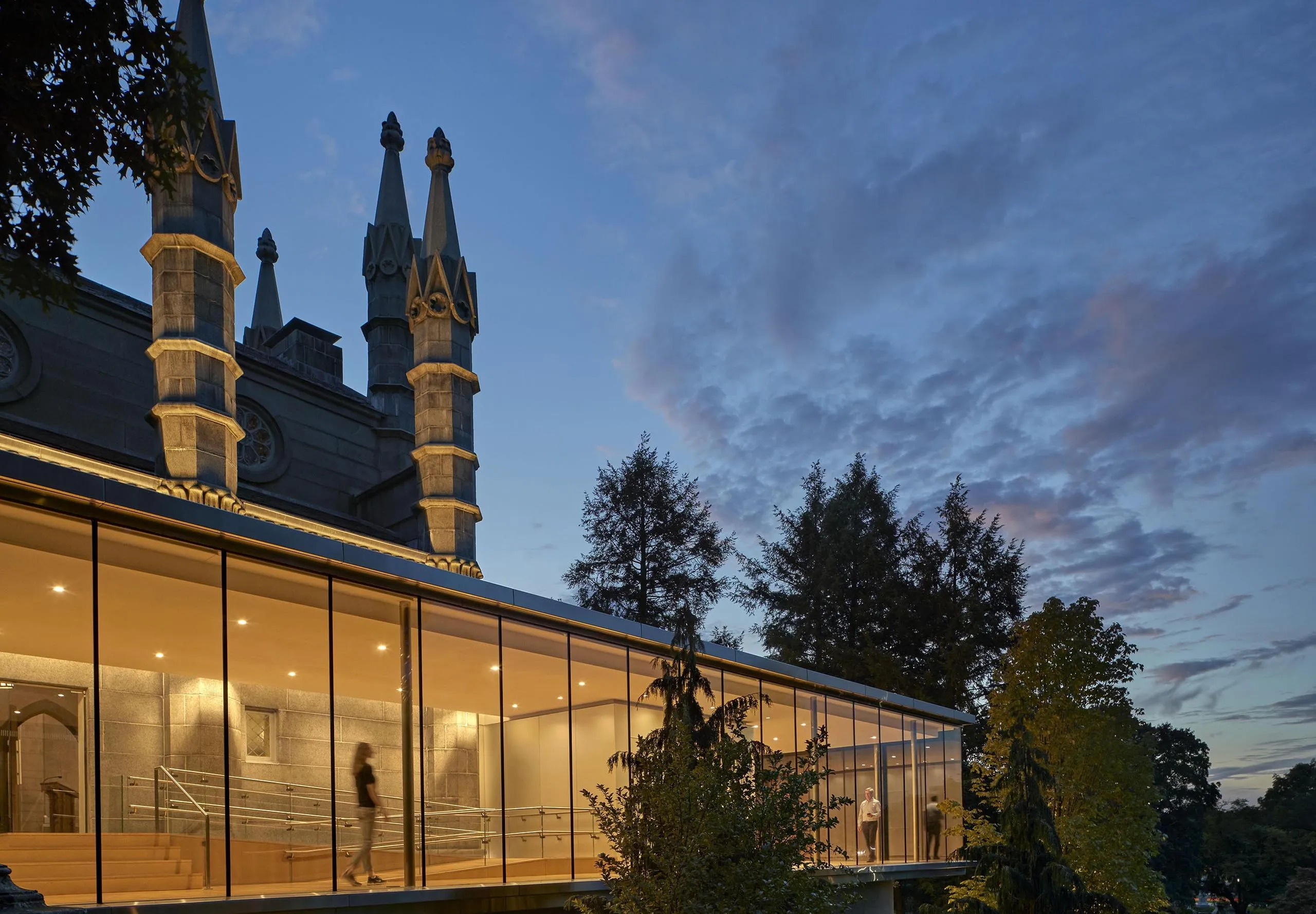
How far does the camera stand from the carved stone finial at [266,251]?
52344 millimetres

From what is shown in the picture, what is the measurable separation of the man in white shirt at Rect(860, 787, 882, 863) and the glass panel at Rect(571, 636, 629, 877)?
35.9 ft

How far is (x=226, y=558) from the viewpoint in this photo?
1419 centimetres

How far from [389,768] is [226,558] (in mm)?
3731

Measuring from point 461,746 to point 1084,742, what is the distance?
55.1ft

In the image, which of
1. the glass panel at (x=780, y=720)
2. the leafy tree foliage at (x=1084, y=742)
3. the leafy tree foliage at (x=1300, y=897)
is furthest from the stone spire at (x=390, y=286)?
the leafy tree foliage at (x=1300, y=897)

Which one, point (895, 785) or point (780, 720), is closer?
point (780, 720)

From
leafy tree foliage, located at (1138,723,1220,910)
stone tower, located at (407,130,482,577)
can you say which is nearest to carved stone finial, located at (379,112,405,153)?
stone tower, located at (407,130,482,577)

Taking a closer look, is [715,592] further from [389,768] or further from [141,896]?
[141,896]

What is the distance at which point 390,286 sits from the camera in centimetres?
4091

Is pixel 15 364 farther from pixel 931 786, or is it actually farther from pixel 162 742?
pixel 931 786

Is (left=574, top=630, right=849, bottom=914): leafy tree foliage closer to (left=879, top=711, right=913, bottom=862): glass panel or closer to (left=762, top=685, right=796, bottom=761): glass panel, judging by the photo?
(left=762, top=685, right=796, bottom=761): glass panel

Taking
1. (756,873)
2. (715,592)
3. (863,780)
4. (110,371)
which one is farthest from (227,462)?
(715,592)

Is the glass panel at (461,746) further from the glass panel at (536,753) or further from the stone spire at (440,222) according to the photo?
the stone spire at (440,222)

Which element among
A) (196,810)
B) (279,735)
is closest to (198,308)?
(279,735)
